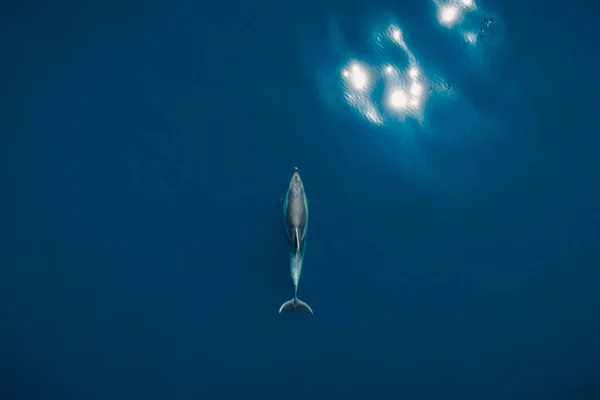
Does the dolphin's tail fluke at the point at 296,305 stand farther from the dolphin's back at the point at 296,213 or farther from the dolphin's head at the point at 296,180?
the dolphin's head at the point at 296,180

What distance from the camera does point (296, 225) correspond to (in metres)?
9.40

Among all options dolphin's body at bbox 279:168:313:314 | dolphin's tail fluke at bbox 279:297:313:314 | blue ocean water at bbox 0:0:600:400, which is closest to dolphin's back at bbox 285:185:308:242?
dolphin's body at bbox 279:168:313:314

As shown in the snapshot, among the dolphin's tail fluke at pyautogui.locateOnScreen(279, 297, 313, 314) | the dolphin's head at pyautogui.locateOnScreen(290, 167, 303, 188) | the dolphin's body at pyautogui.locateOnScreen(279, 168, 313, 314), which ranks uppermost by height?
the dolphin's head at pyautogui.locateOnScreen(290, 167, 303, 188)

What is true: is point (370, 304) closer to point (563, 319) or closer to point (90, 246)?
point (563, 319)

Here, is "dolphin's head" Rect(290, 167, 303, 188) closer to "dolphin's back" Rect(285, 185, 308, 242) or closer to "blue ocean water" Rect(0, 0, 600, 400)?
"dolphin's back" Rect(285, 185, 308, 242)

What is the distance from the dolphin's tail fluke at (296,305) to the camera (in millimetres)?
9867

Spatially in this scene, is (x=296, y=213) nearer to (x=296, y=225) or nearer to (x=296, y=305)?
(x=296, y=225)

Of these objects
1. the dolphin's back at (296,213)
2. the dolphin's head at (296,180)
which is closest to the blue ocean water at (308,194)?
the dolphin's head at (296,180)

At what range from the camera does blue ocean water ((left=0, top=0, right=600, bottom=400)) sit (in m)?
10.1

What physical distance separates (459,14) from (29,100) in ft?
35.9

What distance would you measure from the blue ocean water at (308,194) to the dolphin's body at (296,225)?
366mm

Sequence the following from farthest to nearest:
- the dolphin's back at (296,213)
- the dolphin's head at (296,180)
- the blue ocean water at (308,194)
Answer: the blue ocean water at (308,194)
the dolphin's head at (296,180)
the dolphin's back at (296,213)

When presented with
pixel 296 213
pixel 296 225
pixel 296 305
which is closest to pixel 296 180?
pixel 296 213

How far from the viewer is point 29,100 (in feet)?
32.8
